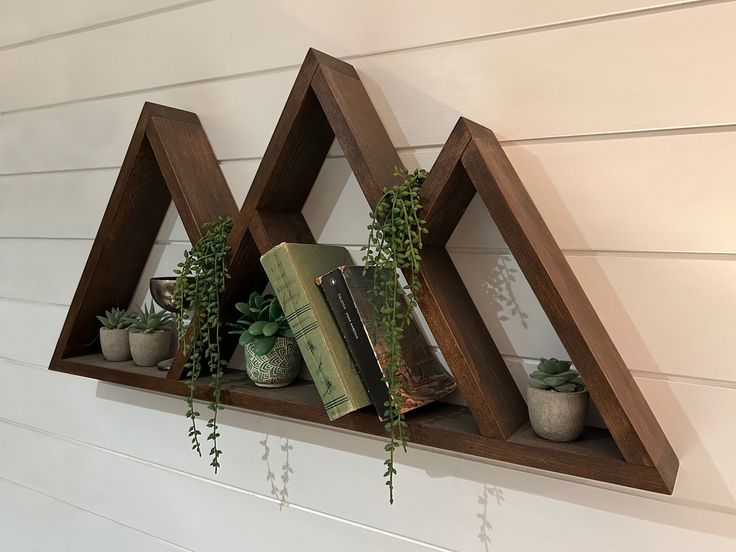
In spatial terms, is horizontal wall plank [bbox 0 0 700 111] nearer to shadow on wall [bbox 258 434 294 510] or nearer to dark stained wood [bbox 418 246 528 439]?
dark stained wood [bbox 418 246 528 439]

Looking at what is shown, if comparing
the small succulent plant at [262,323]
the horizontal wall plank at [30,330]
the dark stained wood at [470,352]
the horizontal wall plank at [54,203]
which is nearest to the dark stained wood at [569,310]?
the dark stained wood at [470,352]

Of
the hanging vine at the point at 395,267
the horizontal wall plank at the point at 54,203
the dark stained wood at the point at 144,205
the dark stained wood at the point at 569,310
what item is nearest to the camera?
the dark stained wood at the point at 569,310

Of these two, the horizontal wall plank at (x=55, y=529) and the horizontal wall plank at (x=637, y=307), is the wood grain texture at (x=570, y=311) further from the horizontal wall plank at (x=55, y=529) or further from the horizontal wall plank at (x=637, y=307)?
the horizontal wall plank at (x=55, y=529)

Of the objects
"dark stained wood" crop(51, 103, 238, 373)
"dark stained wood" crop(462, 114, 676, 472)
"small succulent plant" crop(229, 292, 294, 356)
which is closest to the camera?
"dark stained wood" crop(462, 114, 676, 472)

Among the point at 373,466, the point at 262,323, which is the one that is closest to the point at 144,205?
the point at 262,323

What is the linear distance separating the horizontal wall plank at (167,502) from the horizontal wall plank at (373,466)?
11 millimetres

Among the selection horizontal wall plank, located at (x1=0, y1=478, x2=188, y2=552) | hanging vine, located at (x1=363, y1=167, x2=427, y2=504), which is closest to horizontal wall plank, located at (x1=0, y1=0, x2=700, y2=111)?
hanging vine, located at (x1=363, y1=167, x2=427, y2=504)

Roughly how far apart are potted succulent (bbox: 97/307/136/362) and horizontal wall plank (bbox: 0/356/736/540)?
132mm

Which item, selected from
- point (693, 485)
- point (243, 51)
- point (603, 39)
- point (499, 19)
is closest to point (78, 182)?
point (243, 51)

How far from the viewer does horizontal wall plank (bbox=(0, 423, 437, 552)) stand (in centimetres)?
113

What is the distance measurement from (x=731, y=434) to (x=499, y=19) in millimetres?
628

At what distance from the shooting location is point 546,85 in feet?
2.86

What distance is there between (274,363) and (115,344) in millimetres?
405

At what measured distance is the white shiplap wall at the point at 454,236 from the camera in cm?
80
